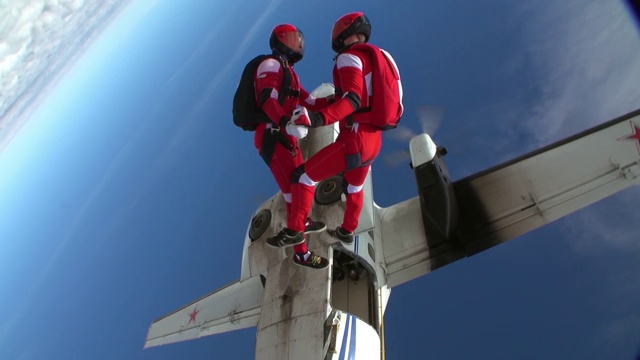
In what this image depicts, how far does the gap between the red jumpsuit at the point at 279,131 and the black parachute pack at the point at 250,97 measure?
0.08 metres

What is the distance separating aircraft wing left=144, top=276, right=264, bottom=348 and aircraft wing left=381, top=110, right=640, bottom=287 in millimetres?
2869

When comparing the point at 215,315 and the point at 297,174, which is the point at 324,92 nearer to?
the point at 297,174

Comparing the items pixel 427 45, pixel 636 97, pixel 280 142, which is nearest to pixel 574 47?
pixel 636 97

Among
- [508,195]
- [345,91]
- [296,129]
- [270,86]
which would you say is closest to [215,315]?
[270,86]

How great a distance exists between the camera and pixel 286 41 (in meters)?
5.43

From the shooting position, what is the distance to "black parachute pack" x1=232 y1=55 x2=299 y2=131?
5332 millimetres

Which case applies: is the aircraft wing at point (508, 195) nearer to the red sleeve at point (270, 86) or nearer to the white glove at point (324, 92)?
the red sleeve at point (270, 86)

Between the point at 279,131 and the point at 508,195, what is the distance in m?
4.23

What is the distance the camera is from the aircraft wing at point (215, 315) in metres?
8.53

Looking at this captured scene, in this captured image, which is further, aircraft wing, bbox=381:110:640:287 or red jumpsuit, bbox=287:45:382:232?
aircraft wing, bbox=381:110:640:287

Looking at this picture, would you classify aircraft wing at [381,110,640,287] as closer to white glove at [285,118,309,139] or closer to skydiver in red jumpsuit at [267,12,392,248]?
skydiver in red jumpsuit at [267,12,392,248]

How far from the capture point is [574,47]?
1641 centimetres

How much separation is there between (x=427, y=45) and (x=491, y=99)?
224 inches

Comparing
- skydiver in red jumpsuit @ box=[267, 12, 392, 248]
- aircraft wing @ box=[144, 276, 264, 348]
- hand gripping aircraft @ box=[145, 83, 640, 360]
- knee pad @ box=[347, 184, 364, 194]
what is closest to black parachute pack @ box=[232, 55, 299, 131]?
skydiver in red jumpsuit @ box=[267, 12, 392, 248]
